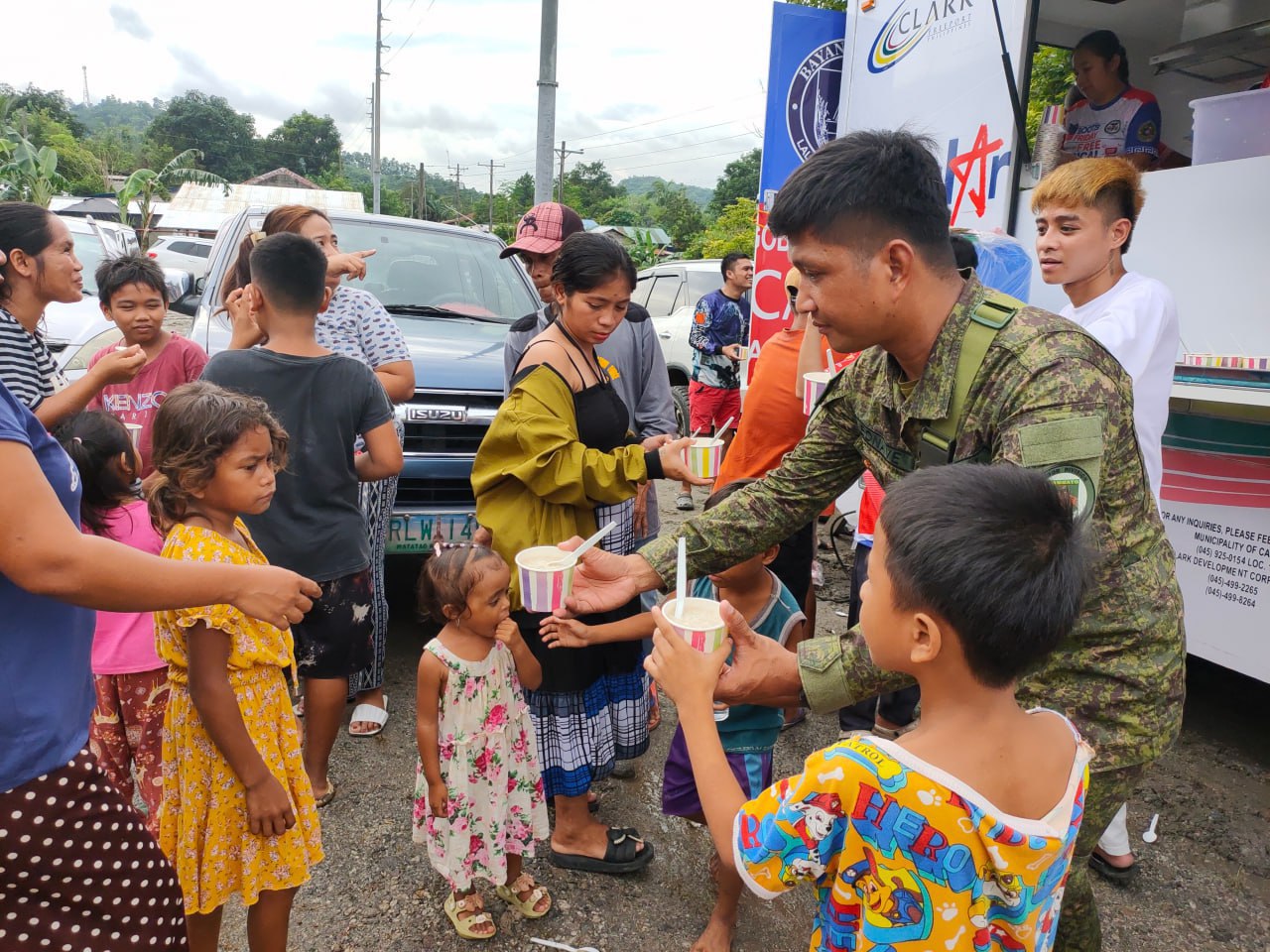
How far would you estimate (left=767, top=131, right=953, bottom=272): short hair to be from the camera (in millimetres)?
1558

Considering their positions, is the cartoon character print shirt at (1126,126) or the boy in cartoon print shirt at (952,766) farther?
the cartoon character print shirt at (1126,126)

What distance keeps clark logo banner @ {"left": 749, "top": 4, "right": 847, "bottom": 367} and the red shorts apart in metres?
2.07

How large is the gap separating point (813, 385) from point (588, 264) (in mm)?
1037

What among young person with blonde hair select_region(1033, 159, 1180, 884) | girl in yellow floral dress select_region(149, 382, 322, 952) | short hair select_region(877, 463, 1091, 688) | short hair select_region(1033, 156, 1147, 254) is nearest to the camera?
short hair select_region(877, 463, 1091, 688)

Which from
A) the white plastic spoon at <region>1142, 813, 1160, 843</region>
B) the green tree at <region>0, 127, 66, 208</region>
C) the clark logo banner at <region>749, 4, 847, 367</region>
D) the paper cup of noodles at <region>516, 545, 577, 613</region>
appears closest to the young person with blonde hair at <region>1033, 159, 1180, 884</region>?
the white plastic spoon at <region>1142, 813, 1160, 843</region>

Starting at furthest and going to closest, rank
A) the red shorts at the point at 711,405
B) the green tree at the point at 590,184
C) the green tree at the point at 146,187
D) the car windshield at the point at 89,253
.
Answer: the green tree at the point at 590,184
the green tree at the point at 146,187
the car windshield at the point at 89,253
the red shorts at the point at 711,405

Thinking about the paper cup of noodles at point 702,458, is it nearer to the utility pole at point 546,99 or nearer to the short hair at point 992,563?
the short hair at point 992,563

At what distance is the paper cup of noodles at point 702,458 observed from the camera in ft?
8.87

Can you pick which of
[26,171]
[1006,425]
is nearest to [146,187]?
[26,171]

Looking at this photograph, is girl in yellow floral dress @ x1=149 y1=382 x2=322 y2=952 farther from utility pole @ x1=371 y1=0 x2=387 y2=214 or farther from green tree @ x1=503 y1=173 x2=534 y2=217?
green tree @ x1=503 y1=173 x2=534 y2=217

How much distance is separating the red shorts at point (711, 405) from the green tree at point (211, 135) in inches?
3153

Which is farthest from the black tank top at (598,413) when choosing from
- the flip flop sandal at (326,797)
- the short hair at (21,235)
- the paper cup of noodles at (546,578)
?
the short hair at (21,235)

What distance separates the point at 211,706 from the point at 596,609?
92 cm

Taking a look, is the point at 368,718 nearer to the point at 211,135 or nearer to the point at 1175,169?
the point at 1175,169
